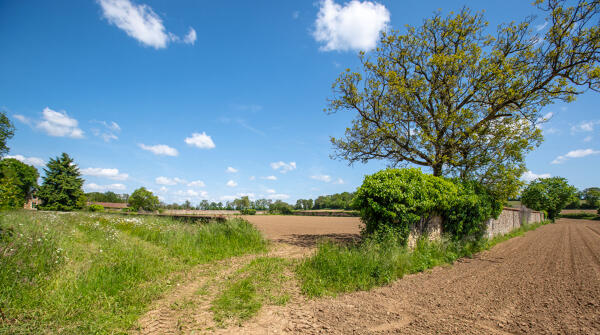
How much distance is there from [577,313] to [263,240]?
28.5ft

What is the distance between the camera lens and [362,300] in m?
4.72

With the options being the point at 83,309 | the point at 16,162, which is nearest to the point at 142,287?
A: the point at 83,309

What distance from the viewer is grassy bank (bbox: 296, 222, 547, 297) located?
5.39 m

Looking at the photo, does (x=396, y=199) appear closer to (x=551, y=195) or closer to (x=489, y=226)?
(x=489, y=226)

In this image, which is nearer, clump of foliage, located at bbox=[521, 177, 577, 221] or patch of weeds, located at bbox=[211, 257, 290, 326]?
patch of weeds, located at bbox=[211, 257, 290, 326]

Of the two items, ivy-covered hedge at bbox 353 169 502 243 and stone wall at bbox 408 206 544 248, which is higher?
ivy-covered hedge at bbox 353 169 502 243

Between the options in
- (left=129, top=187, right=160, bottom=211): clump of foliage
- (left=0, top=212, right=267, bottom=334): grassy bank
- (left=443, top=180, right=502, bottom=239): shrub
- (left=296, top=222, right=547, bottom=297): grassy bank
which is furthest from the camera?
(left=129, top=187, right=160, bottom=211): clump of foliage

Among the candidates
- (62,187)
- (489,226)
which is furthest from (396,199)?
(62,187)

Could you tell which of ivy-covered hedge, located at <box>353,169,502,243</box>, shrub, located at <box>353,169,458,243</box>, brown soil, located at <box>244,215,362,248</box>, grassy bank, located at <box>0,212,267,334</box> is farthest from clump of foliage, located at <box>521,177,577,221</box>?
grassy bank, located at <box>0,212,267,334</box>

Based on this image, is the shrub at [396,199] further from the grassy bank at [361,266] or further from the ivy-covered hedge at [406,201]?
the grassy bank at [361,266]

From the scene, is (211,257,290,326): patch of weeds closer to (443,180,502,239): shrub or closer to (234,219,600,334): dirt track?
(234,219,600,334): dirt track

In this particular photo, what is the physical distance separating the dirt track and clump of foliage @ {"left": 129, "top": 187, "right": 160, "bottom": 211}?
73969 mm

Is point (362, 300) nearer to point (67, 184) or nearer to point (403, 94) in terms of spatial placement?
point (403, 94)

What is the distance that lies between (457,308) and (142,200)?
77.7 meters
